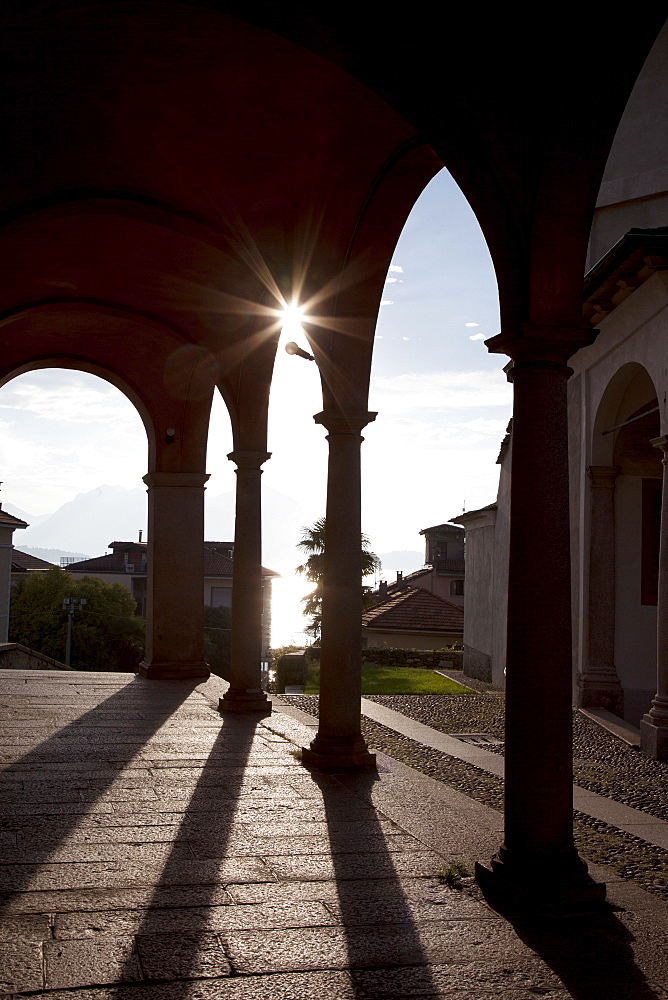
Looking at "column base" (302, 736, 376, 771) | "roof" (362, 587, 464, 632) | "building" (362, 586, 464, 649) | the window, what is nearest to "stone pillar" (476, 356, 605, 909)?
"column base" (302, 736, 376, 771)

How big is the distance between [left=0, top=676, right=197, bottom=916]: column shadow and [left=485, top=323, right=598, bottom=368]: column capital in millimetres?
3706

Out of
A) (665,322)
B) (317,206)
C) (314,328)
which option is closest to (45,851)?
(314,328)

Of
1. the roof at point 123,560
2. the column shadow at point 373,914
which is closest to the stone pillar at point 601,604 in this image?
the column shadow at point 373,914

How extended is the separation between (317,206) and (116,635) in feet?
120

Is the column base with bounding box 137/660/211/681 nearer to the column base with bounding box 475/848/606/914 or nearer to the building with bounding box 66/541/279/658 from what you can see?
the column base with bounding box 475/848/606/914

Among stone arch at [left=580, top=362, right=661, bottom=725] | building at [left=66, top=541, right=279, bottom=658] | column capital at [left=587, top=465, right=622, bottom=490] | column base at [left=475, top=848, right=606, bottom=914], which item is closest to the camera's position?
column base at [left=475, top=848, right=606, bottom=914]

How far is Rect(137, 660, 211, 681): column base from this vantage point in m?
14.2

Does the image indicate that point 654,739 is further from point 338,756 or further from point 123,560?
point 123,560

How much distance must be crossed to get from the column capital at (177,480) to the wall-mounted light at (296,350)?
570 centimetres

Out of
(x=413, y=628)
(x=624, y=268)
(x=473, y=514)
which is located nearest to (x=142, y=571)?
(x=413, y=628)

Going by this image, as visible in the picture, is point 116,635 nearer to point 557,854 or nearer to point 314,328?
point 314,328

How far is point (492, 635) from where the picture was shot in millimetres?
22734

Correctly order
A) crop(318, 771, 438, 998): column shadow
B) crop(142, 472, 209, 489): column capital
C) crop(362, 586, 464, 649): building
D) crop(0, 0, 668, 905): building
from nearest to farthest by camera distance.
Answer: crop(318, 771, 438, 998): column shadow → crop(0, 0, 668, 905): building → crop(142, 472, 209, 489): column capital → crop(362, 586, 464, 649): building

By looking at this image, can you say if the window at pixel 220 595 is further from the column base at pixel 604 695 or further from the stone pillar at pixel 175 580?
the column base at pixel 604 695
